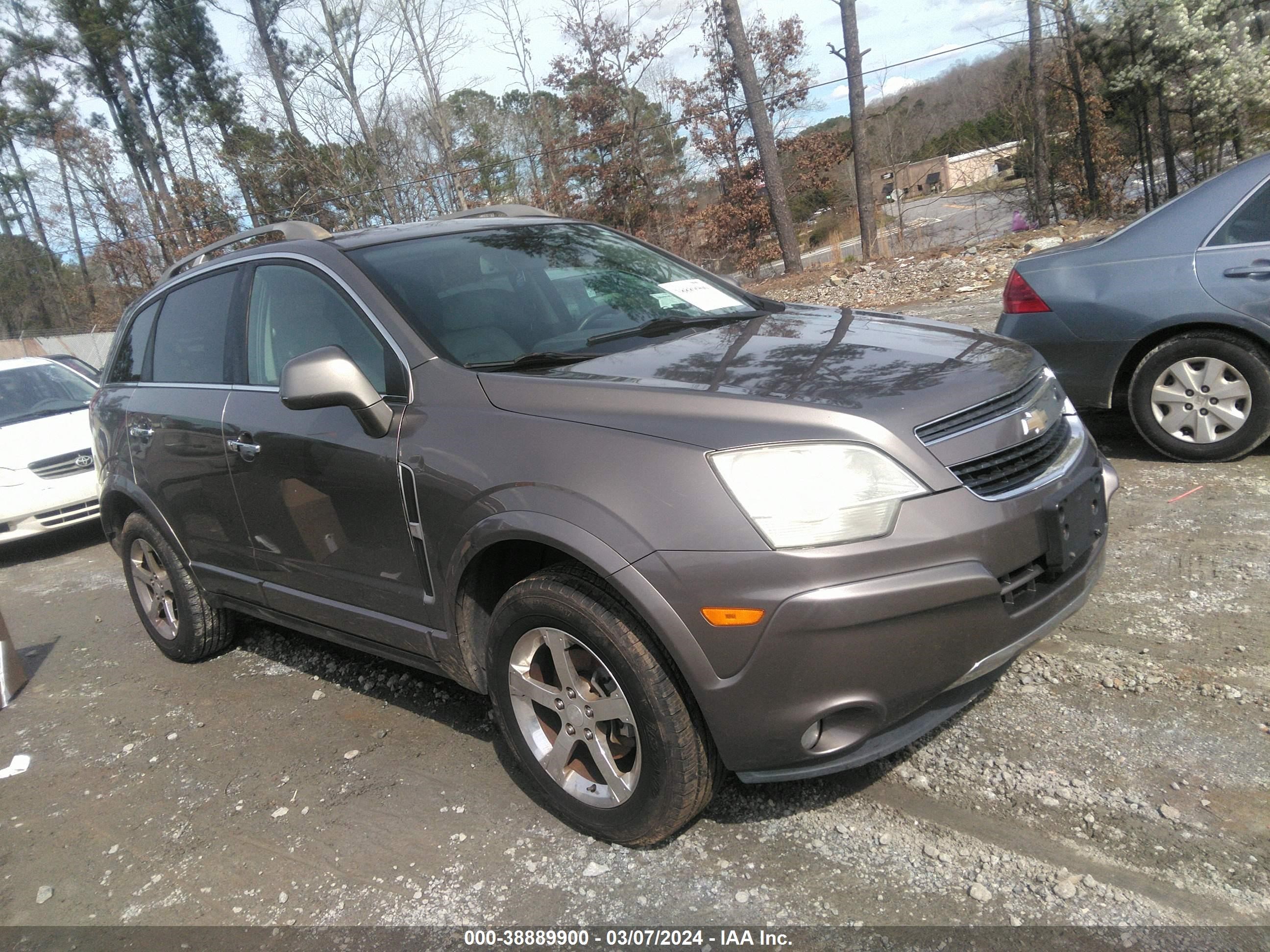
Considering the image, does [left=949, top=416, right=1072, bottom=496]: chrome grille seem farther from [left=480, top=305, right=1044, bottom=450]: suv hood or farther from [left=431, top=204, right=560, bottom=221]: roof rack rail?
[left=431, top=204, right=560, bottom=221]: roof rack rail

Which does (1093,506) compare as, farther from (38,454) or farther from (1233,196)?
(38,454)

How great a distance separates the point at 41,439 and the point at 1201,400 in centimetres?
862

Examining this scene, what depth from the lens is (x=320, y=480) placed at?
3.37 meters

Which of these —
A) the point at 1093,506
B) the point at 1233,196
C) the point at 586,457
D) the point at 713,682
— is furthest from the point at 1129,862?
the point at 1233,196

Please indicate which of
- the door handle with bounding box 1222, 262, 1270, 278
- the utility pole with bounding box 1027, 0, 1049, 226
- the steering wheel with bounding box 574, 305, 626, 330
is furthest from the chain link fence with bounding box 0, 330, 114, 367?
the door handle with bounding box 1222, 262, 1270, 278

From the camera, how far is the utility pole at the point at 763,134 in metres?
19.9

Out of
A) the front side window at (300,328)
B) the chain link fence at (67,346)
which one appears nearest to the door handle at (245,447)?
the front side window at (300,328)

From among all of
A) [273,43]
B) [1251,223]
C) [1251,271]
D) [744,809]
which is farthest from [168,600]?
[273,43]

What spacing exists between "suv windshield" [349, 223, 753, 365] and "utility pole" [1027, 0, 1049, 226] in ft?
64.7

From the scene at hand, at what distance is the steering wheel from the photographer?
3.43 meters

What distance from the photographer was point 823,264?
2172 centimetres

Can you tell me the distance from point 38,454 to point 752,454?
301 inches

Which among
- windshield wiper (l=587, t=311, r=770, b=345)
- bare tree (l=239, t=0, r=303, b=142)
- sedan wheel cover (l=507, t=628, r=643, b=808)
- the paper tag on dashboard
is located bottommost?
sedan wheel cover (l=507, t=628, r=643, b=808)

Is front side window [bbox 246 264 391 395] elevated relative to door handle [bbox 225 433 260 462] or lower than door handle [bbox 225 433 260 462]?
elevated
